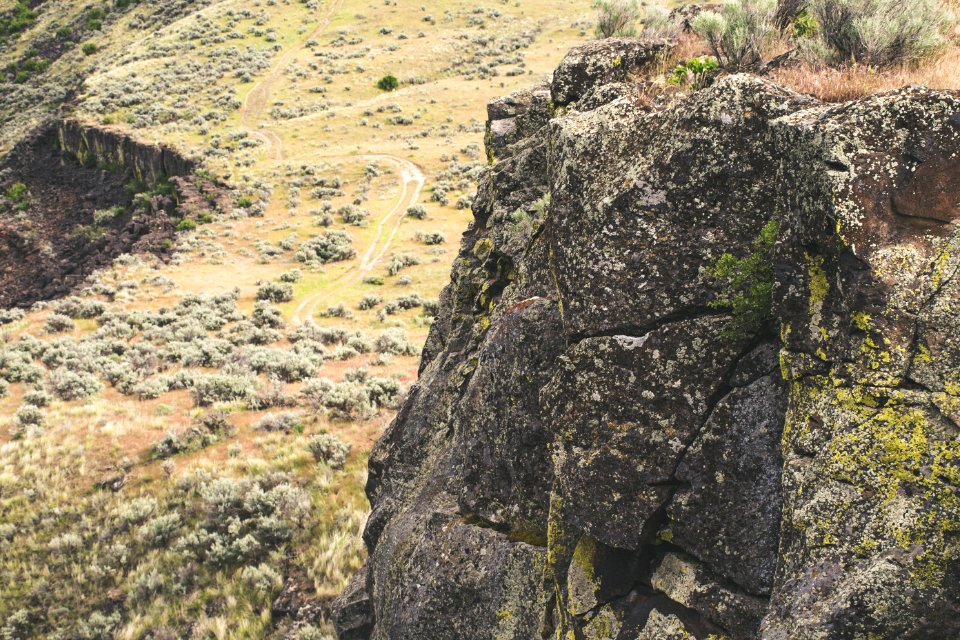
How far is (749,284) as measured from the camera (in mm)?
5441

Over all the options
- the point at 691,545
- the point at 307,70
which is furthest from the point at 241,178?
the point at 691,545

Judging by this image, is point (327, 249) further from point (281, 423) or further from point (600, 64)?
point (600, 64)

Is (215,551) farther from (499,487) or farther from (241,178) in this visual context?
(241,178)

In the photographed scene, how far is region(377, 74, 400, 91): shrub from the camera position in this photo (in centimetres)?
7656

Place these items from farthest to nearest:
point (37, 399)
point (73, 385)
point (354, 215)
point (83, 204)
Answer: point (83, 204) < point (354, 215) < point (73, 385) < point (37, 399)

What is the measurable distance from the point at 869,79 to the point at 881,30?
37.4 inches

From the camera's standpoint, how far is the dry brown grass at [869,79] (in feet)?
16.4

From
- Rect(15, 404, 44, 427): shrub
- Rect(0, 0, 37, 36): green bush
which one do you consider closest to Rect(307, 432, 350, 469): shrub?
Rect(15, 404, 44, 427): shrub

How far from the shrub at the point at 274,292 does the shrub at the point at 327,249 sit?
18.0 feet

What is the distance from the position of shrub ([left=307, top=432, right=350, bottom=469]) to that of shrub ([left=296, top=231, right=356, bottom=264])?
2596cm

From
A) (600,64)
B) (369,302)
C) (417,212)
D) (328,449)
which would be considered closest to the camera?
(600,64)

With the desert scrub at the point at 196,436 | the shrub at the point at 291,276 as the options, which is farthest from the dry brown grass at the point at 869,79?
the shrub at the point at 291,276

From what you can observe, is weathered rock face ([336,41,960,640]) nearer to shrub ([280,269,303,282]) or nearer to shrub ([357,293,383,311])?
shrub ([357,293,383,311])

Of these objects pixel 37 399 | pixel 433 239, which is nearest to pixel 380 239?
pixel 433 239
